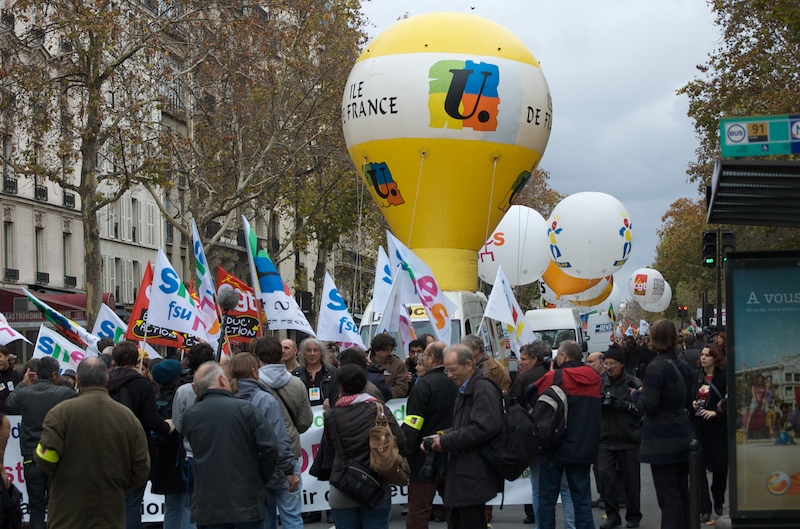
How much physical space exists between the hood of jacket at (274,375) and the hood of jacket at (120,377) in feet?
3.38

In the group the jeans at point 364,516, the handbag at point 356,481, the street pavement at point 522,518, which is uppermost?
the handbag at point 356,481

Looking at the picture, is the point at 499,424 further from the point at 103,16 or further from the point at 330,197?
the point at 330,197

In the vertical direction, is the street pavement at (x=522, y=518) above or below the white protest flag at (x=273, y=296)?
below

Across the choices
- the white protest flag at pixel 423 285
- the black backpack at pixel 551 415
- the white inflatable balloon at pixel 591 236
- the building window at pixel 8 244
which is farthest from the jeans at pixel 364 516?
the building window at pixel 8 244

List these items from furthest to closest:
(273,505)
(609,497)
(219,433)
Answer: (609,497) → (273,505) → (219,433)

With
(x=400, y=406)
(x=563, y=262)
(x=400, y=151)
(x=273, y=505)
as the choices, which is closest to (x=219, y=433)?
(x=273, y=505)

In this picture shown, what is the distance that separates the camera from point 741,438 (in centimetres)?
816

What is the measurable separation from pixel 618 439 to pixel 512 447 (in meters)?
3.78

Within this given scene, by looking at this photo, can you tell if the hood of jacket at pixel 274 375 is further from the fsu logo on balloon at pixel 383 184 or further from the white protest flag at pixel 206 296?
the fsu logo on balloon at pixel 383 184

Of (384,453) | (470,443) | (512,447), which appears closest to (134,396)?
(384,453)

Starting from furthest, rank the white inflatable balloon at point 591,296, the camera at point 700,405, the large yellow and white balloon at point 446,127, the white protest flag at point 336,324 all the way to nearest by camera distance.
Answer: the white inflatable balloon at point 591,296, the large yellow and white balloon at point 446,127, the white protest flag at point 336,324, the camera at point 700,405

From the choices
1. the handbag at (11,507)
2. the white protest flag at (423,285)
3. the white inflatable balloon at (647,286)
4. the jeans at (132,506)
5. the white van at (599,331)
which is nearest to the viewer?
the handbag at (11,507)

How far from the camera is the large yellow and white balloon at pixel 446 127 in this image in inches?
868

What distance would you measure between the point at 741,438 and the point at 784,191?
1632mm
